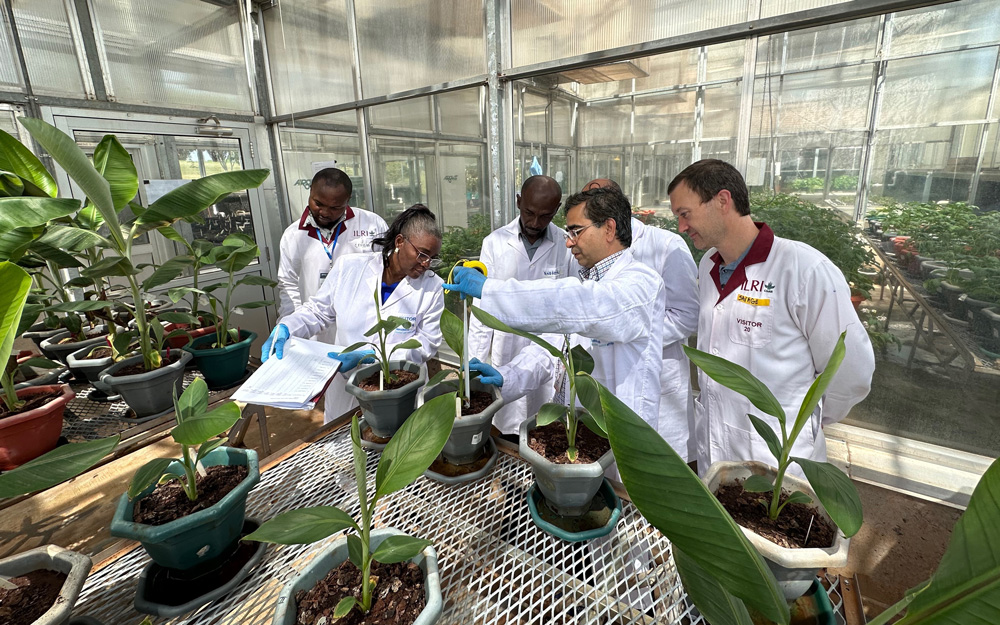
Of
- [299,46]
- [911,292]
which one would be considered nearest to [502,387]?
[911,292]

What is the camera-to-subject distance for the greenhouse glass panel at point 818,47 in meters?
1.52

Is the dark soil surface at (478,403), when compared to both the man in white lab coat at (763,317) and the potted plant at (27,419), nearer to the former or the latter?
the man in white lab coat at (763,317)

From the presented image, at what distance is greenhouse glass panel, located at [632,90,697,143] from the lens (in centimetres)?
185

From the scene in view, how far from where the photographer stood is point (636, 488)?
0.35 meters

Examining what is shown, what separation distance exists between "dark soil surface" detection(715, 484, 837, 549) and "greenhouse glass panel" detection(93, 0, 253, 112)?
13.9 ft

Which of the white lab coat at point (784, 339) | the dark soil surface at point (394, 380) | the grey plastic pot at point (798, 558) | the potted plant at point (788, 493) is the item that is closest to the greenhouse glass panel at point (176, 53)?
the dark soil surface at point (394, 380)

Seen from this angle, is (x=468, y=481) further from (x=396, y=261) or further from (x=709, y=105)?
(x=709, y=105)

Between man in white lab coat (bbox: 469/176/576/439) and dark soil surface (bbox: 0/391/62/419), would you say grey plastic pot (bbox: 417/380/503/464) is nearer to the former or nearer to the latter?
man in white lab coat (bbox: 469/176/576/439)

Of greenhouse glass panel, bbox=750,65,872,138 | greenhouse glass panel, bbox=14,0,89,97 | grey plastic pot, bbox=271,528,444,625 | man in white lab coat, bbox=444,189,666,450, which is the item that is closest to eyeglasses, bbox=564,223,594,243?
man in white lab coat, bbox=444,189,666,450

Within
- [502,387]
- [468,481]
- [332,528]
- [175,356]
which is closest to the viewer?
[332,528]

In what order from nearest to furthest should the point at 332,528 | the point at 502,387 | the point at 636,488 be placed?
the point at 636,488
the point at 332,528
the point at 502,387

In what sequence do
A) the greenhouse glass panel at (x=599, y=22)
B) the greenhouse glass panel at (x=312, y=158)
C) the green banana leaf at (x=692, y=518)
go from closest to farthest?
the green banana leaf at (x=692, y=518) → the greenhouse glass panel at (x=599, y=22) → the greenhouse glass panel at (x=312, y=158)

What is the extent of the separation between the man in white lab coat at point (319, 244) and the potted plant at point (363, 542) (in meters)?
1.96

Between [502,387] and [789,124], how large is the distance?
158 centimetres
